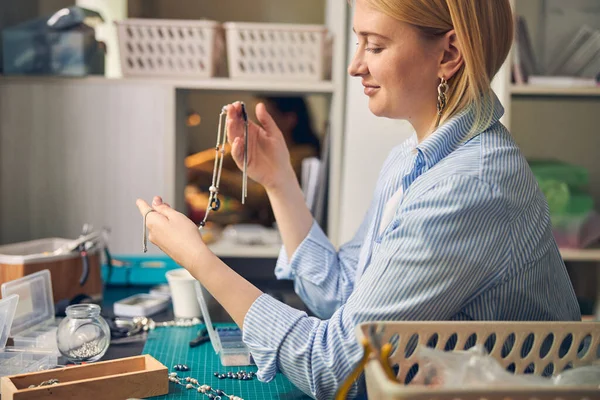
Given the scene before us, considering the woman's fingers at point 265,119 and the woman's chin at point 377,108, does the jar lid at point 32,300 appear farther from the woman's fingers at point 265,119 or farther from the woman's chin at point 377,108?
the woman's chin at point 377,108

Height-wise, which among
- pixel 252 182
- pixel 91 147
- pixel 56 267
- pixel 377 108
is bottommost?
pixel 56 267

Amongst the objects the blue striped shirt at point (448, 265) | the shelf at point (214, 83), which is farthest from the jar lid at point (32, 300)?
the shelf at point (214, 83)

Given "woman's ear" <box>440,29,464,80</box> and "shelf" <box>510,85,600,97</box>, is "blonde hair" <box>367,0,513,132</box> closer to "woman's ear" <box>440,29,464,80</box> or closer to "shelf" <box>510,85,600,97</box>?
"woman's ear" <box>440,29,464,80</box>

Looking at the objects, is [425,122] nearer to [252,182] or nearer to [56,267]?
[56,267]

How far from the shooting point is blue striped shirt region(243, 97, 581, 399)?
1015mm

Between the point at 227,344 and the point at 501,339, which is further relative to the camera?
the point at 227,344

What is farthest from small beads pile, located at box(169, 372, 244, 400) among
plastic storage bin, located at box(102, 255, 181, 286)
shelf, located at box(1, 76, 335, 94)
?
shelf, located at box(1, 76, 335, 94)

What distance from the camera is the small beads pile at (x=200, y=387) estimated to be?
3.82 ft

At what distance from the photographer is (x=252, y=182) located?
2604 millimetres

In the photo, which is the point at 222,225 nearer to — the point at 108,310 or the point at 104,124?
the point at 104,124

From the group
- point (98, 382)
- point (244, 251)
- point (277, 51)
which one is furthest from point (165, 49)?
point (98, 382)

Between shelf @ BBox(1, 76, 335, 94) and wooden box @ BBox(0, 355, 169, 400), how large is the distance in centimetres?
107

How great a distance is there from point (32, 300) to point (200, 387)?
0.51 meters

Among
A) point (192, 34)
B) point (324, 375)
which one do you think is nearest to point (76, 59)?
point (192, 34)
